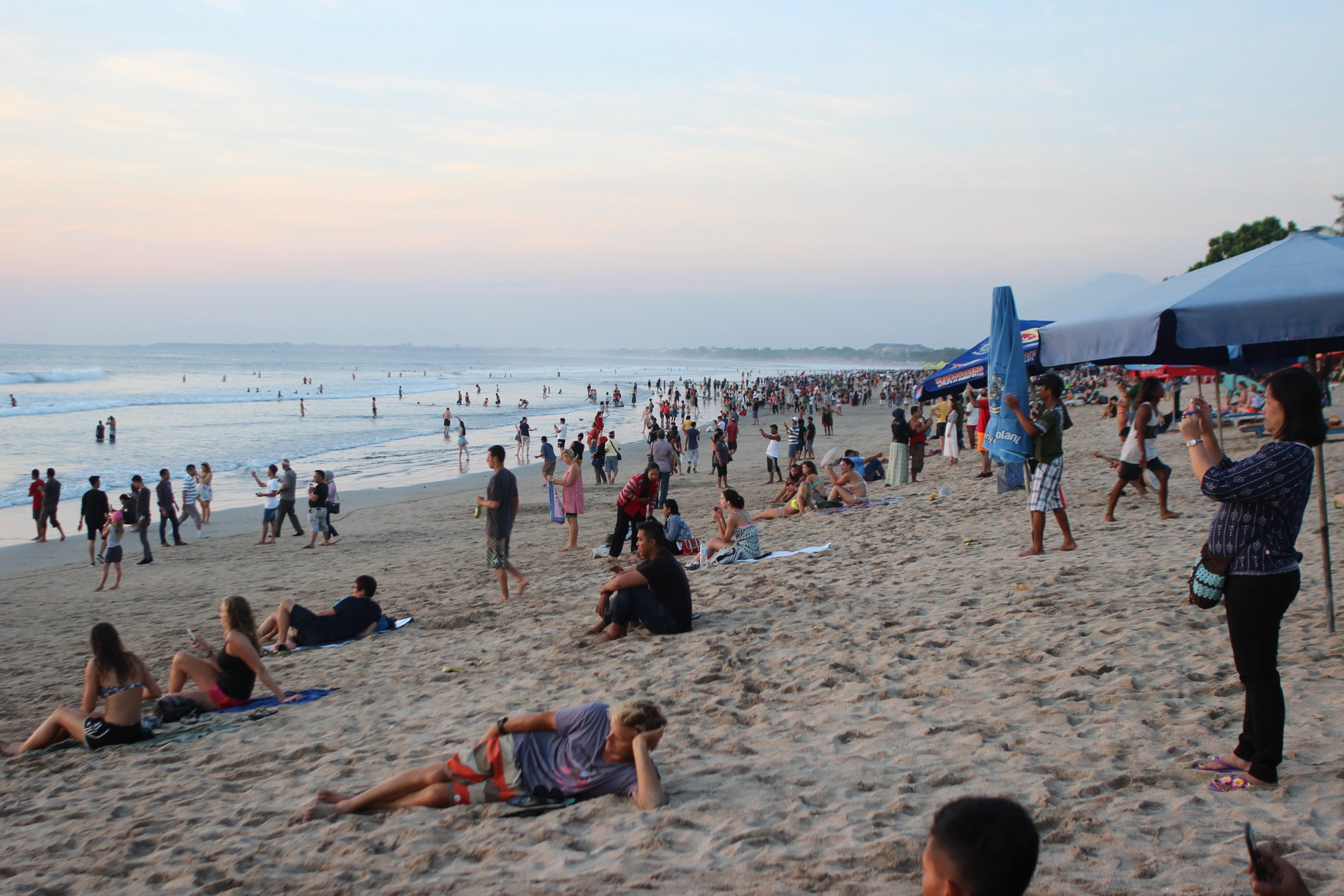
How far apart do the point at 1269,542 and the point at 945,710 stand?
1.96 m

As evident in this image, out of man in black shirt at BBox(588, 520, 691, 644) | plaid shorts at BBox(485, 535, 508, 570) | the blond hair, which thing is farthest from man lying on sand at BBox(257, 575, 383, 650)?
the blond hair

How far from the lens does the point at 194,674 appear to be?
6004 millimetres

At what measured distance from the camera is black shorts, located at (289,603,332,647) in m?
7.97

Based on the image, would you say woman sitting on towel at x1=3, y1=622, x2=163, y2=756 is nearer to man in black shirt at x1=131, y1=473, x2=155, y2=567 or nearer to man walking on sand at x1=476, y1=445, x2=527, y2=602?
man walking on sand at x1=476, y1=445, x2=527, y2=602

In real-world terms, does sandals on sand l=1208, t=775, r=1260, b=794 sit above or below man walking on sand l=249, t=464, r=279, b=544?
above

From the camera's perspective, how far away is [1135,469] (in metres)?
9.20

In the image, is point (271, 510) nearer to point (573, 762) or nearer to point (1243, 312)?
point (573, 762)

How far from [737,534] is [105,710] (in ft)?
19.6

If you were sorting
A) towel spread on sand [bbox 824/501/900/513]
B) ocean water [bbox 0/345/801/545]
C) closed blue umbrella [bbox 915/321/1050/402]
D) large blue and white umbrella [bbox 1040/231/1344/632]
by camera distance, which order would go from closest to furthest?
large blue and white umbrella [bbox 1040/231/1344/632], closed blue umbrella [bbox 915/321/1050/402], towel spread on sand [bbox 824/501/900/513], ocean water [bbox 0/345/801/545]

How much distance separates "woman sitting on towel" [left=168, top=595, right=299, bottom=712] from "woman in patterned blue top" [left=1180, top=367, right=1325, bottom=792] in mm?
5660

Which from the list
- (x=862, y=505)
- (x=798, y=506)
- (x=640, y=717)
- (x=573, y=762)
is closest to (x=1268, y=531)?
(x=640, y=717)

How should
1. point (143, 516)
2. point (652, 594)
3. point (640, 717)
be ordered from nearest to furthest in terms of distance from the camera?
point (640, 717) → point (652, 594) → point (143, 516)

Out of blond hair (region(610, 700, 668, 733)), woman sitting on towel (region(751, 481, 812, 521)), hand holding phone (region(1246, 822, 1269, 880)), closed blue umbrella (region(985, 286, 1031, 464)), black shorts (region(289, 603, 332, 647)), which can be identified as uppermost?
closed blue umbrella (region(985, 286, 1031, 464))

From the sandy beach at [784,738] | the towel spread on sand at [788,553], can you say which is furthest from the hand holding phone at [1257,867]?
the towel spread on sand at [788,553]
